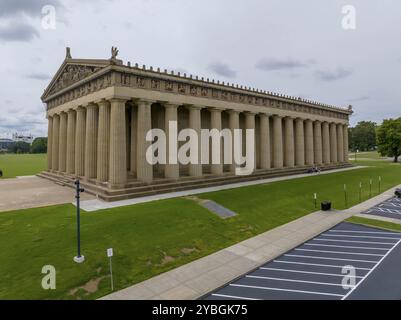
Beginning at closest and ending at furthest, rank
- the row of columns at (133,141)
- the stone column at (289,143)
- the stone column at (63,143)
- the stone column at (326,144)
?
the row of columns at (133,141), the stone column at (63,143), the stone column at (289,143), the stone column at (326,144)

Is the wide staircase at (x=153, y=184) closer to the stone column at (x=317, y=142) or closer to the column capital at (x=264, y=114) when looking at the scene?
the column capital at (x=264, y=114)

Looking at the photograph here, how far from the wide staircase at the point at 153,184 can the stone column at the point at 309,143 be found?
14042 mm

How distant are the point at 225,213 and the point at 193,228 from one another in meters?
4.68

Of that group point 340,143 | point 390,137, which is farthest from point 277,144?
point 390,137

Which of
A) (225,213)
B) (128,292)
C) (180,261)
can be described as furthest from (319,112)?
(128,292)

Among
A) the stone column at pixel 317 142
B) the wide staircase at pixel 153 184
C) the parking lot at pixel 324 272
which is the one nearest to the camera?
the parking lot at pixel 324 272

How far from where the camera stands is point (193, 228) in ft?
64.2

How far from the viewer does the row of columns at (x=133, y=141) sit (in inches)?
1116

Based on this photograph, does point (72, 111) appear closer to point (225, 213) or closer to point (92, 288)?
point (225, 213)

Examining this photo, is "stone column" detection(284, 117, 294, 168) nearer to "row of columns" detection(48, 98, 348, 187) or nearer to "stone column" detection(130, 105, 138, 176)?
"row of columns" detection(48, 98, 348, 187)

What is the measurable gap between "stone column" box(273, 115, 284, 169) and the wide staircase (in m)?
3.14

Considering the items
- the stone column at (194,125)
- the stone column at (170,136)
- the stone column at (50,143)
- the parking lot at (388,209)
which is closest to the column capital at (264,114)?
the stone column at (194,125)

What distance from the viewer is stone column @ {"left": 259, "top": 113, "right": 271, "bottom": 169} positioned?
46.1 m

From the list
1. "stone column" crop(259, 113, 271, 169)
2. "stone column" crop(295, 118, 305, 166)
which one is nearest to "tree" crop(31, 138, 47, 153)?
"stone column" crop(259, 113, 271, 169)
